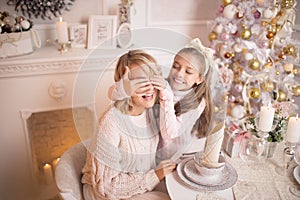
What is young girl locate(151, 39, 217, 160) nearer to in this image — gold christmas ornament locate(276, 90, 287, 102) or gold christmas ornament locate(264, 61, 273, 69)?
gold christmas ornament locate(264, 61, 273, 69)

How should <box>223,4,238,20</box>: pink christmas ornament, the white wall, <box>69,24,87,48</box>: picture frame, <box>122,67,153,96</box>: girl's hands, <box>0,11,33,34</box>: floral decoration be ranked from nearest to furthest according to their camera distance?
<box>122,67,153,96</box>: girl's hands → <box>0,11,33,34</box>: floral decoration → the white wall → <box>69,24,87,48</box>: picture frame → <box>223,4,238,20</box>: pink christmas ornament

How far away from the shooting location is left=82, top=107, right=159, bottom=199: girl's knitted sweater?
0.96 metres

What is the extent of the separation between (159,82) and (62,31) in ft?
3.28

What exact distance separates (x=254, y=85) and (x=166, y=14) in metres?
0.83

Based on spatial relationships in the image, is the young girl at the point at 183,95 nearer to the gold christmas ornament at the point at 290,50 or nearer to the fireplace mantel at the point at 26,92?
the fireplace mantel at the point at 26,92

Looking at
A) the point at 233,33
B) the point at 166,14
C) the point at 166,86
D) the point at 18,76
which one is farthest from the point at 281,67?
the point at 18,76

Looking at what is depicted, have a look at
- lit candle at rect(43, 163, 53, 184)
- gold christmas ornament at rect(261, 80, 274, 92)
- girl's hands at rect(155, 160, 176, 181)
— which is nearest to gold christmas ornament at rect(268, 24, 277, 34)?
gold christmas ornament at rect(261, 80, 274, 92)

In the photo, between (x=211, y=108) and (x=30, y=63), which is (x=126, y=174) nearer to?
(x=211, y=108)

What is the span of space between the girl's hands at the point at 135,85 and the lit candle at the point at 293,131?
63 centimetres

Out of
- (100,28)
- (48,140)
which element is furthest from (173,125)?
(48,140)

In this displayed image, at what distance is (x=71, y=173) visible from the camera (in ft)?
3.72

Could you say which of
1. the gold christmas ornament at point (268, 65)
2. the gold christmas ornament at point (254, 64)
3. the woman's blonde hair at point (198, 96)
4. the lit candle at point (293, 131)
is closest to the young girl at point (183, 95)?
the woman's blonde hair at point (198, 96)

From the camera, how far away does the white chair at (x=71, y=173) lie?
1023 millimetres

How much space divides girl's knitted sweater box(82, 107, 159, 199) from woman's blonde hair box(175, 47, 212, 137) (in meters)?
0.11
